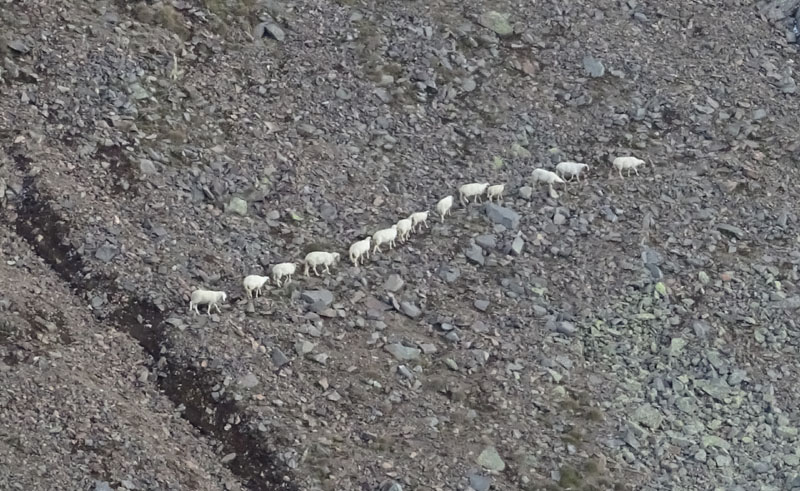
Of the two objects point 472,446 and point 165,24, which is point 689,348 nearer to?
point 472,446

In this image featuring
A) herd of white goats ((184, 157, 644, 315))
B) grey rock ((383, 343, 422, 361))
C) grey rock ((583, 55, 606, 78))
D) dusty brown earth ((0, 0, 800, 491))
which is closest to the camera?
dusty brown earth ((0, 0, 800, 491))

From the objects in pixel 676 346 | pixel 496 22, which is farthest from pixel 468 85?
pixel 676 346

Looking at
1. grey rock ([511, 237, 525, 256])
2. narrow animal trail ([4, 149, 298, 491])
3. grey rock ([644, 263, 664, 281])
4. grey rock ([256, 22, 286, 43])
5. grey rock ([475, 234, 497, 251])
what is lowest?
narrow animal trail ([4, 149, 298, 491])

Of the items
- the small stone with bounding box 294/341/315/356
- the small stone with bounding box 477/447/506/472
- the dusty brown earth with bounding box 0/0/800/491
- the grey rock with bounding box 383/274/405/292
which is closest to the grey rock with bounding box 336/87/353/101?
the dusty brown earth with bounding box 0/0/800/491

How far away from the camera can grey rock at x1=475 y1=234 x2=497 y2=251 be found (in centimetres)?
2212

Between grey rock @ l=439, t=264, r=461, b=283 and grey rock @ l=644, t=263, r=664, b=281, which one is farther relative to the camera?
grey rock @ l=644, t=263, r=664, b=281

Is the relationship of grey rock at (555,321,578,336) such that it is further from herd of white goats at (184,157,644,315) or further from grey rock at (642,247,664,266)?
herd of white goats at (184,157,644,315)

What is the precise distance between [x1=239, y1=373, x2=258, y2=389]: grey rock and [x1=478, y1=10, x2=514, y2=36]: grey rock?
43.3ft

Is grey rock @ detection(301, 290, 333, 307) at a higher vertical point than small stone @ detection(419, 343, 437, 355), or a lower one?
higher

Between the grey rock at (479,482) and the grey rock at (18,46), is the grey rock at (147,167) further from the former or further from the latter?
the grey rock at (479,482)

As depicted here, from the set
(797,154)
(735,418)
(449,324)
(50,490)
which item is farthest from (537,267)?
(50,490)

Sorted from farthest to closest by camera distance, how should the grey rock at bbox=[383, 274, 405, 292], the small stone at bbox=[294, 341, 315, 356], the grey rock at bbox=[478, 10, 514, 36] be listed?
the grey rock at bbox=[478, 10, 514, 36]
the grey rock at bbox=[383, 274, 405, 292]
the small stone at bbox=[294, 341, 315, 356]

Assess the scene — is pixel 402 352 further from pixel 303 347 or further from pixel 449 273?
pixel 449 273

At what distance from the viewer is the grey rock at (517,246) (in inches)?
867
